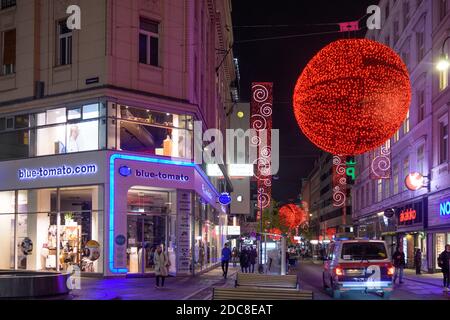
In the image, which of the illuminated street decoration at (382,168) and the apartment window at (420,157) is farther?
the illuminated street decoration at (382,168)

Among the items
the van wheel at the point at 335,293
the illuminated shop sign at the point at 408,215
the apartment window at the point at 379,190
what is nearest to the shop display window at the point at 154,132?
the van wheel at the point at 335,293

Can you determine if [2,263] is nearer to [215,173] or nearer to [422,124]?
[215,173]

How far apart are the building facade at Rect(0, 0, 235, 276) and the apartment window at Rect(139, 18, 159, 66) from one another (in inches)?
1.9

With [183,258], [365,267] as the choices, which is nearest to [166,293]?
[365,267]

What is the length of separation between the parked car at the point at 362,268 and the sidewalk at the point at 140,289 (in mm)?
4309

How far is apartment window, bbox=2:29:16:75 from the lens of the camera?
32375 millimetres

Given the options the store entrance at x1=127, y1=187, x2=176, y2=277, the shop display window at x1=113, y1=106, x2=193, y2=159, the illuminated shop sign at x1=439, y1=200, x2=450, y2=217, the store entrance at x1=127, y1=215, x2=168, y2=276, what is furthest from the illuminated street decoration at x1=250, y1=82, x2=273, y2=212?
the store entrance at x1=127, y1=215, x2=168, y2=276

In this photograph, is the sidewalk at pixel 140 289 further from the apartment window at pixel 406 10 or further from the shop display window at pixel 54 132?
the apartment window at pixel 406 10

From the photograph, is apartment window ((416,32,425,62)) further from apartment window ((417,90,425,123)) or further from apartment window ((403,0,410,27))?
apartment window ((403,0,410,27))

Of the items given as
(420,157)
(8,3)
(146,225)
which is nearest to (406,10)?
(420,157)

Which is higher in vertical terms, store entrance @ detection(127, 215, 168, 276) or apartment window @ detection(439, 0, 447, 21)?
apartment window @ detection(439, 0, 447, 21)

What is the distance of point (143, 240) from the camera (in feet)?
98.3

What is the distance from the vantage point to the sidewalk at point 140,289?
2019 centimetres
